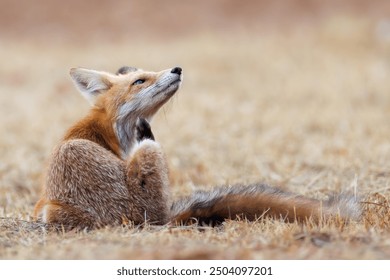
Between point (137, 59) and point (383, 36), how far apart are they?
285 inches

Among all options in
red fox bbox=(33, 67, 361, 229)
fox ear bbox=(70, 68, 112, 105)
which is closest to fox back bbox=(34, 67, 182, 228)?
red fox bbox=(33, 67, 361, 229)

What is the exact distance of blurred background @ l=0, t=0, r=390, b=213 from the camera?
1013 centimetres

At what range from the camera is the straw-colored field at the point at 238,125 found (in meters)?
4.92

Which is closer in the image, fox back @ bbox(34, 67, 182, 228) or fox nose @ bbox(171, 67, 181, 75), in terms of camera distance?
fox back @ bbox(34, 67, 182, 228)

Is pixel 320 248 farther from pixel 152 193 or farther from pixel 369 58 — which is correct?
pixel 369 58

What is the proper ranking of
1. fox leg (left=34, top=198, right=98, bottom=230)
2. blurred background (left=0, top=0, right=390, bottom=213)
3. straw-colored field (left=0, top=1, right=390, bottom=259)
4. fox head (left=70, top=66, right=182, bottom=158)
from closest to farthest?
straw-colored field (left=0, top=1, right=390, bottom=259), fox leg (left=34, top=198, right=98, bottom=230), fox head (left=70, top=66, right=182, bottom=158), blurred background (left=0, top=0, right=390, bottom=213)

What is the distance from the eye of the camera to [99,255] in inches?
174

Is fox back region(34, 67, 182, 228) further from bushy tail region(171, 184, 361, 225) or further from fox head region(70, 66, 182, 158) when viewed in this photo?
fox head region(70, 66, 182, 158)

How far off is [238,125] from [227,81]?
4.76 metres

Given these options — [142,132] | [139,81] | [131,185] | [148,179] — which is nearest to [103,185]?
[131,185]

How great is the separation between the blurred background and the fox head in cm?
79

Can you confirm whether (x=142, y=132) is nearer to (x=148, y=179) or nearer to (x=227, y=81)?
(x=148, y=179)

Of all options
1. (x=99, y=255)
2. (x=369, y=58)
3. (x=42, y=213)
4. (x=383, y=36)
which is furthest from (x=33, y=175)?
(x=383, y=36)

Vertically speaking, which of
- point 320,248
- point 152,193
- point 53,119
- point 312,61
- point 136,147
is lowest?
point 320,248
